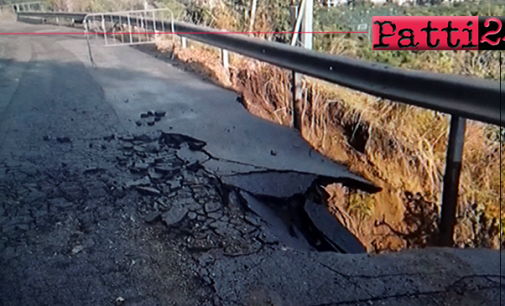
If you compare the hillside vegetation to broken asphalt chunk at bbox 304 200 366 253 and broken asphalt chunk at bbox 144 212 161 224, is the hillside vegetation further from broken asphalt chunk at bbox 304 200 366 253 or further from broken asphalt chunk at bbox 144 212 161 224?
broken asphalt chunk at bbox 144 212 161 224

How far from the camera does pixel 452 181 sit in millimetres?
3262

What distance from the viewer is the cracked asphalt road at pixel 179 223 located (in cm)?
249

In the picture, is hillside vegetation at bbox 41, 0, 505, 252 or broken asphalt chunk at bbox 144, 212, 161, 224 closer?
broken asphalt chunk at bbox 144, 212, 161, 224

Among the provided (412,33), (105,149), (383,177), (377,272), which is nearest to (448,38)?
(412,33)

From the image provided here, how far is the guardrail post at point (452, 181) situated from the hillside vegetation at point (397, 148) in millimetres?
606

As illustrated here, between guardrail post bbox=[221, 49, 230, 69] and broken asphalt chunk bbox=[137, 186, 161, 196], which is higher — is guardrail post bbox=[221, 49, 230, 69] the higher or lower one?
the higher one

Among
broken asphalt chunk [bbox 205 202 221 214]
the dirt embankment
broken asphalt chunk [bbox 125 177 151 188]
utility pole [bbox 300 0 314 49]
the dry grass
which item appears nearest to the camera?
broken asphalt chunk [bbox 205 202 221 214]

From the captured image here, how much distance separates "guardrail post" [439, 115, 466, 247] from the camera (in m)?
3.24

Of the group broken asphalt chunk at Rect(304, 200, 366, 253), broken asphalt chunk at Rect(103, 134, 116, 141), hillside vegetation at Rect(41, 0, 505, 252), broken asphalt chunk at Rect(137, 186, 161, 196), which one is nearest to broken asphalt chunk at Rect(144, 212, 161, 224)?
broken asphalt chunk at Rect(137, 186, 161, 196)

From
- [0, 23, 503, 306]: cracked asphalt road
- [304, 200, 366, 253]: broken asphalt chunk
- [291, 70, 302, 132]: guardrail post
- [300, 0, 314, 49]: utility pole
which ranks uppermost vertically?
[300, 0, 314, 49]: utility pole

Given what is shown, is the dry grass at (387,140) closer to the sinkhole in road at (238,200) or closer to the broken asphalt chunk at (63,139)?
the sinkhole in road at (238,200)

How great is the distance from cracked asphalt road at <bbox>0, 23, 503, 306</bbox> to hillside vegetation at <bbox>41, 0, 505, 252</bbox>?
314mm

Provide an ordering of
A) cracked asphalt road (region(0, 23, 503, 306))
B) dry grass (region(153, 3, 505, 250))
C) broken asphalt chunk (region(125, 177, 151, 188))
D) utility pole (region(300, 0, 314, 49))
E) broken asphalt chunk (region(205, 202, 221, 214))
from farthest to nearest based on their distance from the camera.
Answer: utility pole (region(300, 0, 314, 49)), dry grass (region(153, 3, 505, 250)), broken asphalt chunk (region(125, 177, 151, 188)), broken asphalt chunk (region(205, 202, 221, 214)), cracked asphalt road (region(0, 23, 503, 306))

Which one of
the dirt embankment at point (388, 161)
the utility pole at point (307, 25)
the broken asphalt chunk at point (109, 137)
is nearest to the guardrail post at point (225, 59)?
the utility pole at point (307, 25)
